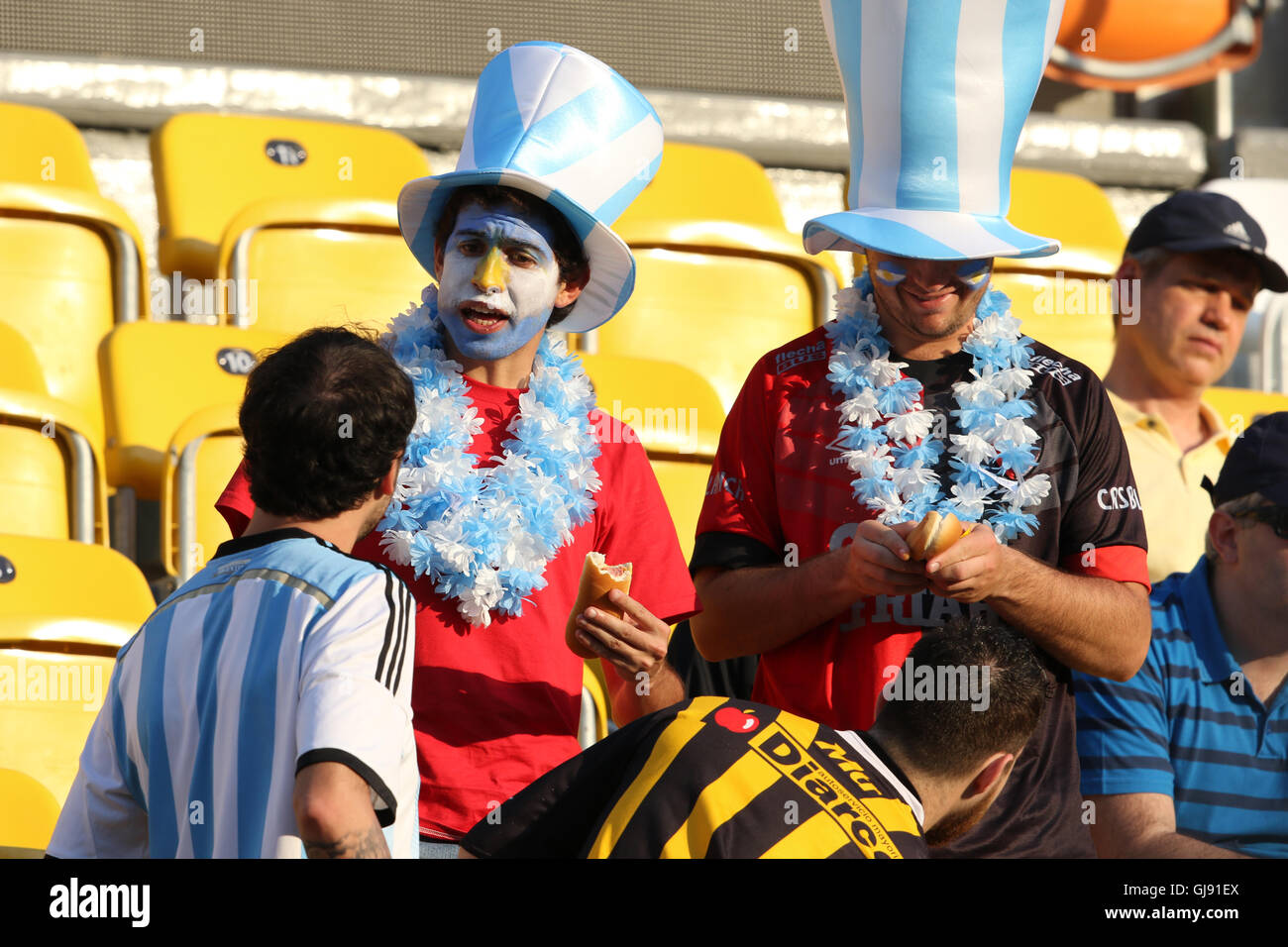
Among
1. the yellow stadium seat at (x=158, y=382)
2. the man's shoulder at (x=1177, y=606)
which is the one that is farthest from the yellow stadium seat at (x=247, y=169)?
the man's shoulder at (x=1177, y=606)

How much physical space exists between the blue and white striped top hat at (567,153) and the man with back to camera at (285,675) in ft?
2.58

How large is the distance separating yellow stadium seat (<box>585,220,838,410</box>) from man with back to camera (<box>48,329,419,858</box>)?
2.69m

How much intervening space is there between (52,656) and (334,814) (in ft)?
5.27

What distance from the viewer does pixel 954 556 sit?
229 centimetres

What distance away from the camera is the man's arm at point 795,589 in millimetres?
2307

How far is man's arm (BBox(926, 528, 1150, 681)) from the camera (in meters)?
2.30

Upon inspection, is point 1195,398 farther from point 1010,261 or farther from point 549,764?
point 549,764

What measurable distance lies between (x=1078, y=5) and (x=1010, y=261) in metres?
1.84

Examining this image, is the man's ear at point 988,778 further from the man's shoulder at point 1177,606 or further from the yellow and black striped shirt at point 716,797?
the man's shoulder at point 1177,606

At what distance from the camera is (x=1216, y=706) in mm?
2791

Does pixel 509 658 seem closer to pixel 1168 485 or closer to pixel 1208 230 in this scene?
pixel 1168 485

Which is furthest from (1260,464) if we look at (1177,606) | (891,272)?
(891,272)
